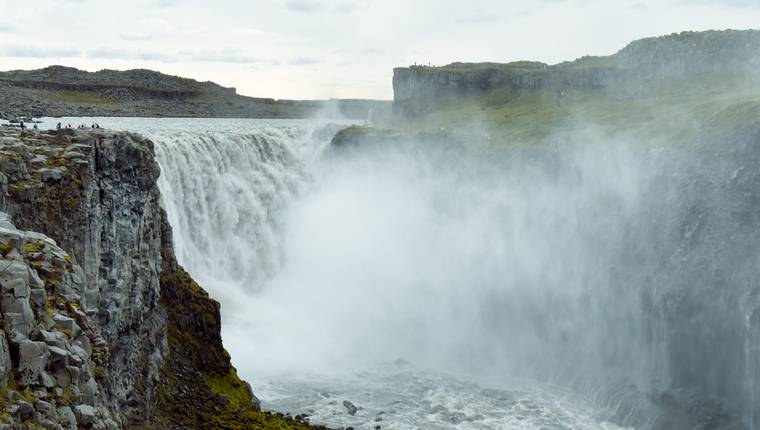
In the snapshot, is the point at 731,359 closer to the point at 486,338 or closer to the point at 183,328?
the point at 486,338

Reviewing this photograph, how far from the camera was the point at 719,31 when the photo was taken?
8962 cm

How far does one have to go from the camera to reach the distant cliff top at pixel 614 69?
86375mm

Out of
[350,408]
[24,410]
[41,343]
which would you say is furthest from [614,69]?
[24,410]

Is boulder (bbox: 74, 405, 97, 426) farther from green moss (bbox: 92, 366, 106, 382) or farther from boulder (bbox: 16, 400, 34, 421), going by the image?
green moss (bbox: 92, 366, 106, 382)

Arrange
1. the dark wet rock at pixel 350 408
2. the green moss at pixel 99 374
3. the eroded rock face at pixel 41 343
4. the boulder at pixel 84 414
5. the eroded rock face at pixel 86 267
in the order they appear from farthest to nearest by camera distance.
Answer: the dark wet rock at pixel 350 408
the green moss at pixel 99 374
the boulder at pixel 84 414
the eroded rock face at pixel 86 267
the eroded rock face at pixel 41 343

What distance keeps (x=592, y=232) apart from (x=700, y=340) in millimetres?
12414

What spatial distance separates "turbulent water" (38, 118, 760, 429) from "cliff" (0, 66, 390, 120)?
49.1m

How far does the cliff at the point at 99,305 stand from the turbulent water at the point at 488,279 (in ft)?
35.5

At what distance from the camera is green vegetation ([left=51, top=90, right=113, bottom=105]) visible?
129 metres

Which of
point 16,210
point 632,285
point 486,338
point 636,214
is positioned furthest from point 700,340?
point 16,210

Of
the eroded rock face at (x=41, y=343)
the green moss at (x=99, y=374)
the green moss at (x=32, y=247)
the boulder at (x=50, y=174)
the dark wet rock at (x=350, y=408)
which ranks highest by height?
the boulder at (x=50, y=174)

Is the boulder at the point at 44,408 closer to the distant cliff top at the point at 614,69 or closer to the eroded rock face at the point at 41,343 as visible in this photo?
the eroded rock face at the point at 41,343

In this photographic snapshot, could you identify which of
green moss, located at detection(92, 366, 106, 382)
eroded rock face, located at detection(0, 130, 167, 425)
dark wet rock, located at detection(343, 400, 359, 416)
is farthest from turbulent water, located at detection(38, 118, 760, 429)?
green moss, located at detection(92, 366, 106, 382)

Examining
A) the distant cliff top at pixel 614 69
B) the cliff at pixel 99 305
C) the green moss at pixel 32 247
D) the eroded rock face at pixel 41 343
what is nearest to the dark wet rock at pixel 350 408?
the cliff at pixel 99 305
